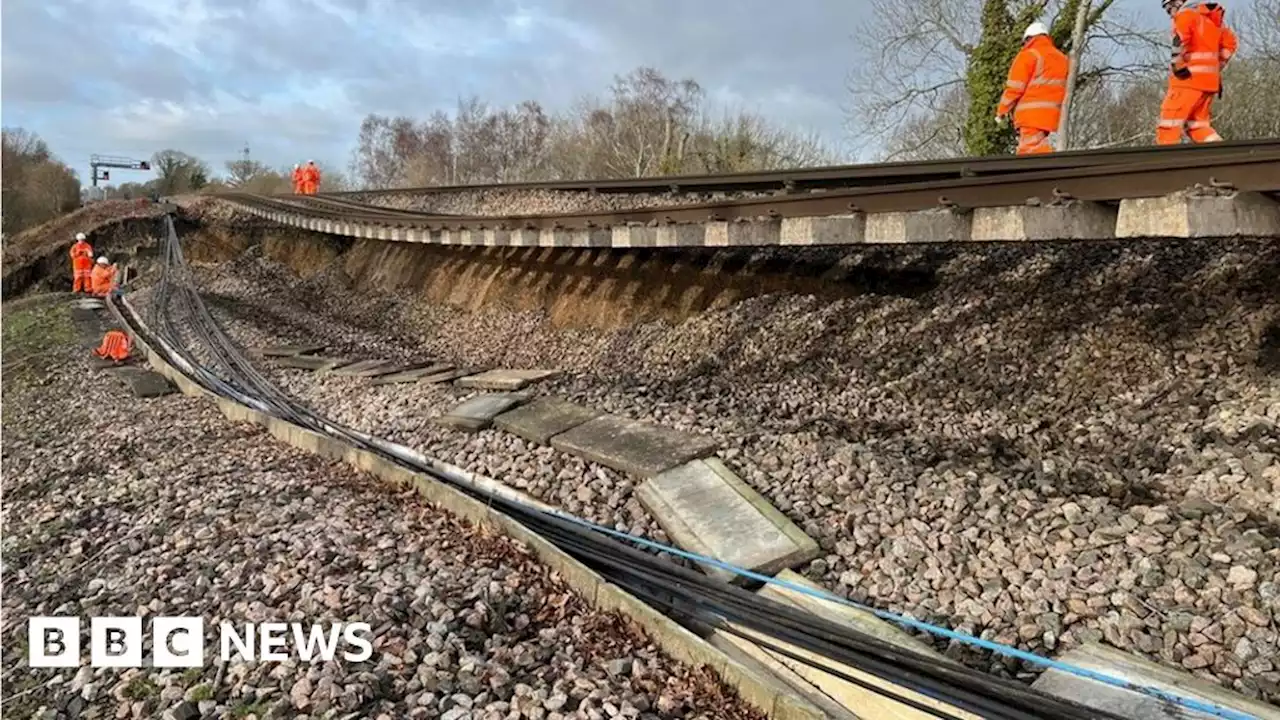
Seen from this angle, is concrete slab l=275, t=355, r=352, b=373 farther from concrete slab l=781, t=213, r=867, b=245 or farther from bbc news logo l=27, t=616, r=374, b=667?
concrete slab l=781, t=213, r=867, b=245

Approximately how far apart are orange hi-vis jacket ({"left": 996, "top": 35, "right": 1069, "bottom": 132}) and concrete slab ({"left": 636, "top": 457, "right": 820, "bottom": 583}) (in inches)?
217

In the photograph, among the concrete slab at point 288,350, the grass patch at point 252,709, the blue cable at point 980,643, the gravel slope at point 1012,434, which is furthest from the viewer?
the concrete slab at point 288,350

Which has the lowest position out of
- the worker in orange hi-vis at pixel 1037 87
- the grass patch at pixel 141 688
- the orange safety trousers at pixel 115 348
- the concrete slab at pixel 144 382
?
the grass patch at pixel 141 688

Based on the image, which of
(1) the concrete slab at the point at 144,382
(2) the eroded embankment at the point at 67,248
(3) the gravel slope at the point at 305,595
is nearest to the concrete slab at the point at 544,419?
(3) the gravel slope at the point at 305,595

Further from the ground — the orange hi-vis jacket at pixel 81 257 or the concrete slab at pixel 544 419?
the orange hi-vis jacket at pixel 81 257

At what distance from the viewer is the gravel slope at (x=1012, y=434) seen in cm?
386

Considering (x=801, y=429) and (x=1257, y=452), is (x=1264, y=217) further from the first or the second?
(x=801, y=429)

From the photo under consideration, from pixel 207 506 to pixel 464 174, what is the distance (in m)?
54.7

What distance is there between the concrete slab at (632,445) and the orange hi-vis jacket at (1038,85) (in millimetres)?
5180

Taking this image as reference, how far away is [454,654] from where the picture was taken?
12.9ft

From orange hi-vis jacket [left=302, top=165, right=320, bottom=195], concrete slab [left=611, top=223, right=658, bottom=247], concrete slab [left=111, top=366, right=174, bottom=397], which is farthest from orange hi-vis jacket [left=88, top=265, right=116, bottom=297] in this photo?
concrete slab [left=611, top=223, right=658, bottom=247]

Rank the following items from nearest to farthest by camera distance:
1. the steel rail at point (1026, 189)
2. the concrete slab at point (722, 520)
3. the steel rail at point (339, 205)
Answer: the steel rail at point (1026, 189) → the concrete slab at point (722, 520) → the steel rail at point (339, 205)

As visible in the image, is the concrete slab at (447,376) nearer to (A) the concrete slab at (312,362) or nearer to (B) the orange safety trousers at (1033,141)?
(A) the concrete slab at (312,362)

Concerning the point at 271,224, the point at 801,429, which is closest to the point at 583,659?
the point at 801,429
